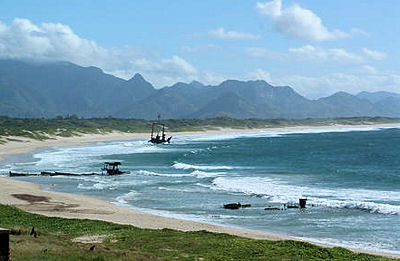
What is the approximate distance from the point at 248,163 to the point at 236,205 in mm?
39497

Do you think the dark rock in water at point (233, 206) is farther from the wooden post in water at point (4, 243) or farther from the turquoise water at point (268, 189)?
the wooden post in water at point (4, 243)

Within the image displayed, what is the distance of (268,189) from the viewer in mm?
48719

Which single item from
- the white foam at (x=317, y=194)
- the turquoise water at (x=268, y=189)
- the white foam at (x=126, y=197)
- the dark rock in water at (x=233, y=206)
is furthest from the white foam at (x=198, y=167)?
the dark rock in water at (x=233, y=206)

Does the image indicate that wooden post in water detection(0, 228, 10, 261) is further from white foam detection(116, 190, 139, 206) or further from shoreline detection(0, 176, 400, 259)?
white foam detection(116, 190, 139, 206)

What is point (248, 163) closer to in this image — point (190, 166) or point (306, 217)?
point (190, 166)

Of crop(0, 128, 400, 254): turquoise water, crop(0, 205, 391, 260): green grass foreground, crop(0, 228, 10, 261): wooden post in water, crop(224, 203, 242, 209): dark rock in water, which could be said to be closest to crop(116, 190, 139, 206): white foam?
crop(0, 128, 400, 254): turquoise water

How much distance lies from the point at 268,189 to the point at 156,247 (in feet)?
88.0

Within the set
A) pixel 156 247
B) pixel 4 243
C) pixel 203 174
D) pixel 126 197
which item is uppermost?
pixel 4 243

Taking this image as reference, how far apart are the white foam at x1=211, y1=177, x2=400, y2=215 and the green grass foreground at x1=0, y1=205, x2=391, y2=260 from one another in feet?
52.4

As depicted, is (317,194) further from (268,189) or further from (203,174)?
(203,174)

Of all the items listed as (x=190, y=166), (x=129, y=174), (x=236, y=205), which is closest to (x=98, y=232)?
(x=236, y=205)

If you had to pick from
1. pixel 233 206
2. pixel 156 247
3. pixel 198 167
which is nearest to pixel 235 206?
pixel 233 206

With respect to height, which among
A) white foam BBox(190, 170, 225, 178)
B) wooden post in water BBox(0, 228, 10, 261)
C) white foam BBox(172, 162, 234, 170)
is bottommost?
white foam BBox(172, 162, 234, 170)

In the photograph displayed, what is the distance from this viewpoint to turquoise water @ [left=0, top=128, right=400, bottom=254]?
32625 millimetres
